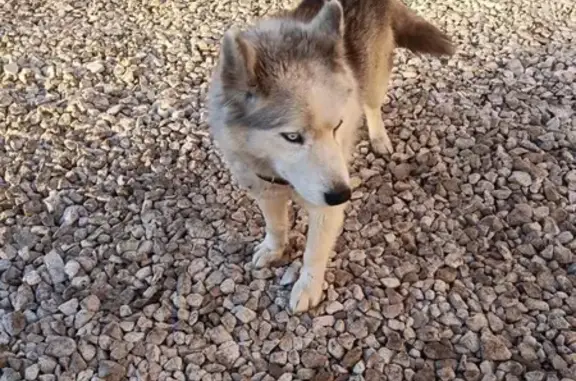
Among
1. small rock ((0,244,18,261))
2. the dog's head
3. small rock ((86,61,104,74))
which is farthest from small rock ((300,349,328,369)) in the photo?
small rock ((86,61,104,74))

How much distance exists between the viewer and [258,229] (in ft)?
9.80

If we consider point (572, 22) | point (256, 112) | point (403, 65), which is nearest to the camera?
point (256, 112)

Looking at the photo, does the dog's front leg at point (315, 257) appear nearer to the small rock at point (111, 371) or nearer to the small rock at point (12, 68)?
the small rock at point (111, 371)

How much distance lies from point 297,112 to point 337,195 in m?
0.28

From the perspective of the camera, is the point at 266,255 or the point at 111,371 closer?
the point at 111,371

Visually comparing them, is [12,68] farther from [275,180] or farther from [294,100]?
[294,100]

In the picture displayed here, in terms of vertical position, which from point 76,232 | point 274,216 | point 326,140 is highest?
point 326,140

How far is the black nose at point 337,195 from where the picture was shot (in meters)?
2.10

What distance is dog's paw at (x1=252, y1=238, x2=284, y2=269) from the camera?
9.21 ft

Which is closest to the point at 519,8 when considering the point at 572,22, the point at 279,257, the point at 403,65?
the point at 572,22

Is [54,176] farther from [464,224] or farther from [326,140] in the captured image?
[464,224]

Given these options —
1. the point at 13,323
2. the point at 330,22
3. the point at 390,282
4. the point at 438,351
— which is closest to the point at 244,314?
the point at 390,282

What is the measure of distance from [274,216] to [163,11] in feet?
7.13

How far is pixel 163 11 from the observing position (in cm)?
435
